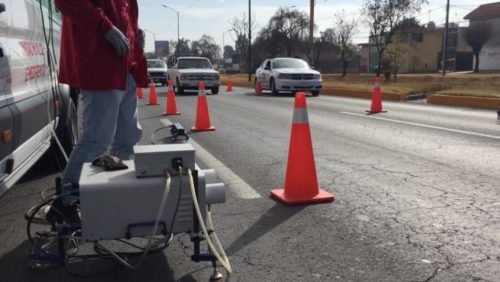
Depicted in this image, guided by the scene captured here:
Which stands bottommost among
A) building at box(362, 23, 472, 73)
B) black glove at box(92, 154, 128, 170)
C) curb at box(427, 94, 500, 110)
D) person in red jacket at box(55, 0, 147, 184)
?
curb at box(427, 94, 500, 110)

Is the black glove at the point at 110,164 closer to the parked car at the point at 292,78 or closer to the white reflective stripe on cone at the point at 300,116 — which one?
the white reflective stripe on cone at the point at 300,116

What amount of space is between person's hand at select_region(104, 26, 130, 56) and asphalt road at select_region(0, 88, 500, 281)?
1.36m

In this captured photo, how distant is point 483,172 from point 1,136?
191 inches

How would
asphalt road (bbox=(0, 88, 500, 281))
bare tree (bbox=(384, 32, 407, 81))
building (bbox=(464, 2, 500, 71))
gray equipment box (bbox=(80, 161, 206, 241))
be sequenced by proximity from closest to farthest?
gray equipment box (bbox=(80, 161, 206, 241)) < asphalt road (bbox=(0, 88, 500, 281)) < bare tree (bbox=(384, 32, 407, 81)) < building (bbox=(464, 2, 500, 71))

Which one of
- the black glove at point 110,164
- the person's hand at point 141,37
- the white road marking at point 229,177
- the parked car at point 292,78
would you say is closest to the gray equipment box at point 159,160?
the black glove at point 110,164

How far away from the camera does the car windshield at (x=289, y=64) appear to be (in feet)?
73.5

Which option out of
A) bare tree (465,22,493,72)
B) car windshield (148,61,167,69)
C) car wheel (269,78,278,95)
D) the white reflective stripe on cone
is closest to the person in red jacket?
the white reflective stripe on cone

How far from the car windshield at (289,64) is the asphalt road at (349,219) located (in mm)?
14246

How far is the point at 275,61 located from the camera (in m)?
22.8

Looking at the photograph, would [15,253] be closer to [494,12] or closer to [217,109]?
[217,109]

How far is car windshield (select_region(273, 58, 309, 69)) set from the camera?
22397mm

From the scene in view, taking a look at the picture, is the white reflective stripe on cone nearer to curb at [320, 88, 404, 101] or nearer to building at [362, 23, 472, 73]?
curb at [320, 88, 404, 101]

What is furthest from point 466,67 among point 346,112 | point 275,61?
point 346,112

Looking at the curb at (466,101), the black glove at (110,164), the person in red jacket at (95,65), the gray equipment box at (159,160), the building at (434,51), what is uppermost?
the building at (434,51)
